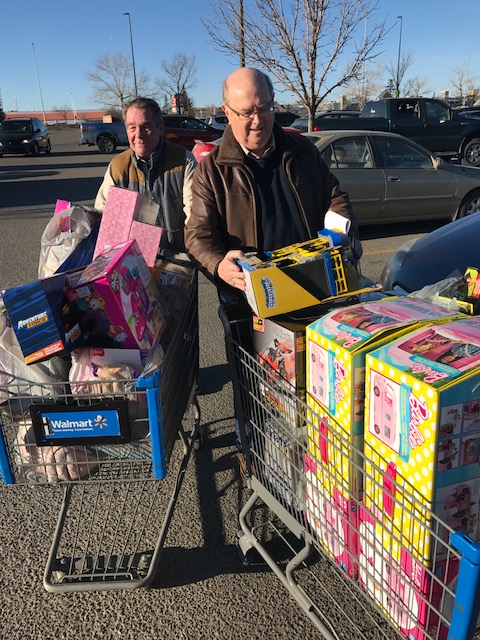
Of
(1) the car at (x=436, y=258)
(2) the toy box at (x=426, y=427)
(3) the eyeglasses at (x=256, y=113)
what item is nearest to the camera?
(2) the toy box at (x=426, y=427)

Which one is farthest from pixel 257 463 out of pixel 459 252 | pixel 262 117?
pixel 459 252

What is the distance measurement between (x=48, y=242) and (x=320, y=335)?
135cm

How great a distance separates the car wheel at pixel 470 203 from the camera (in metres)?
8.17

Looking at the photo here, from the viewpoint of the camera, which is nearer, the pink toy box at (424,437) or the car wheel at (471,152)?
the pink toy box at (424,437)

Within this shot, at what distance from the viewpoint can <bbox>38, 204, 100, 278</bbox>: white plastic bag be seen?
2.36 meters

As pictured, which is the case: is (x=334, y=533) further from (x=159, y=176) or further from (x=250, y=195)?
(x=159, y=176)

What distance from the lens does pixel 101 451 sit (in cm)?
209

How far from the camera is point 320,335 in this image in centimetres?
170

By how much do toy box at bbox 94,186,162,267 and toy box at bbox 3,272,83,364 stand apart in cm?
55

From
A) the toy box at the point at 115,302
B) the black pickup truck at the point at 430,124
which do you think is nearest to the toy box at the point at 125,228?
the toy box at the point at 115,302

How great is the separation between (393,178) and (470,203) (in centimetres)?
153

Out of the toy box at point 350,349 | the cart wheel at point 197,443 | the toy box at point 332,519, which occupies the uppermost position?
the toy box at point 350,349

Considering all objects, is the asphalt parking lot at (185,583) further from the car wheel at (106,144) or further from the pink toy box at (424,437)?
the car wheel at (106,144)

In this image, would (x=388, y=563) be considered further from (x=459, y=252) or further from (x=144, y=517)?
(x=459, y=252)
